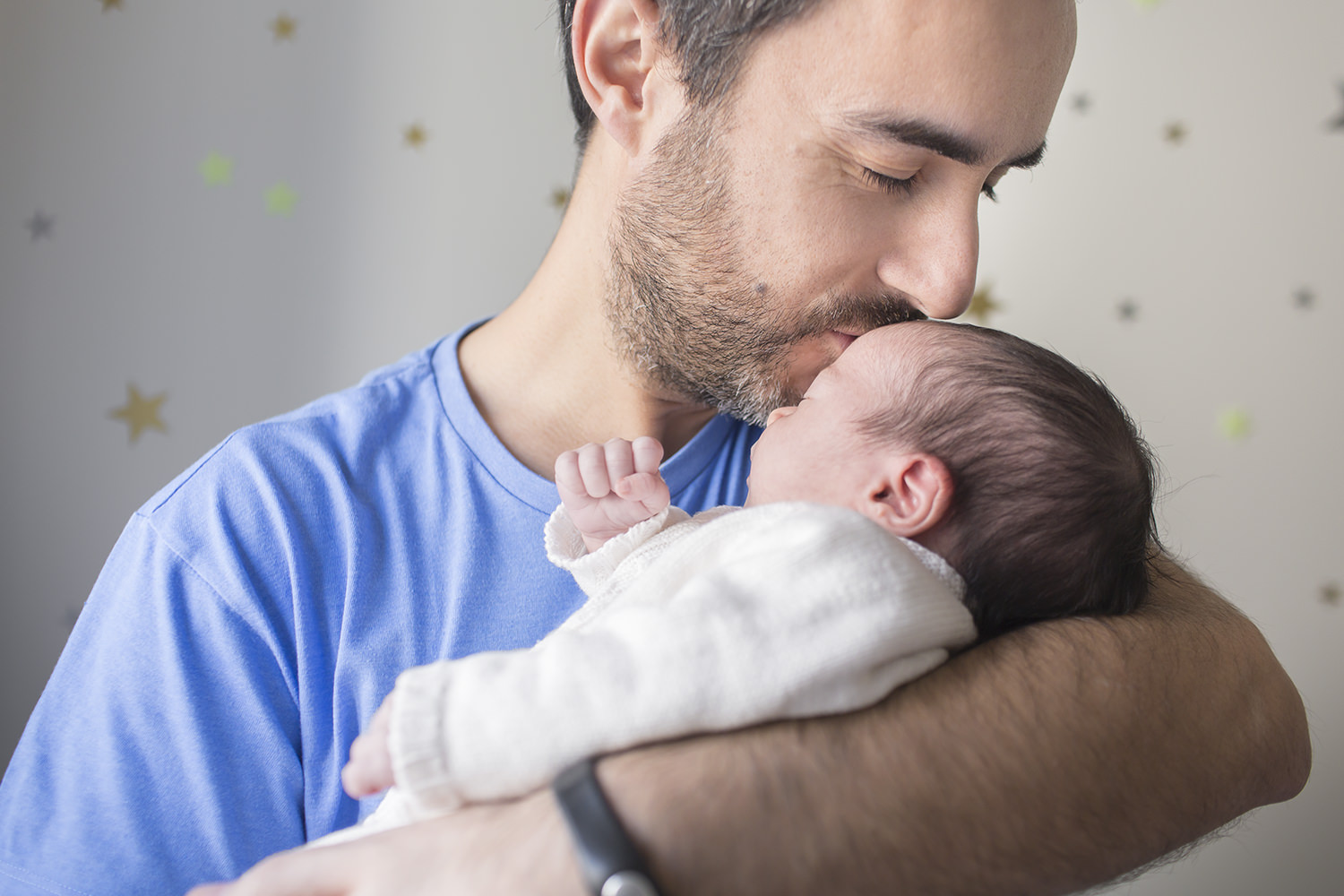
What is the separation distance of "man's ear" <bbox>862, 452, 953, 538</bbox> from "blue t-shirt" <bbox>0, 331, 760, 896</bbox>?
42 centimetres

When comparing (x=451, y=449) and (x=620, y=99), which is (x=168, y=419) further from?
(x=620, y=99)

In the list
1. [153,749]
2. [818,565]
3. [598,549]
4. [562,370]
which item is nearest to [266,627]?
[153,749]

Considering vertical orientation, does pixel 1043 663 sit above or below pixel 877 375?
below

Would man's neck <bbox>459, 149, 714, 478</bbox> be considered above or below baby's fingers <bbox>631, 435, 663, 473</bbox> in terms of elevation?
above

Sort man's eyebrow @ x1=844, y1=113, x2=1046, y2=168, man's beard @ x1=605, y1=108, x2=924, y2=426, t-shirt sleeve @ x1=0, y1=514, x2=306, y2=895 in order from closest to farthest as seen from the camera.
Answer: t-shirt sleeve @ x1=0, y1=514, x2=306, y2=895
man's eyebrow @ x1=844, y1=113, x2=1046, y2=168
man's beard @ x1=605, y1=108, x2=924, y2=426

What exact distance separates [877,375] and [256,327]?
1265 mm

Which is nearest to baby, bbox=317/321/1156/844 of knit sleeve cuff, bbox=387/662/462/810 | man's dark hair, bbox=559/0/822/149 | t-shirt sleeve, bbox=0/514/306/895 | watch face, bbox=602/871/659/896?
knit sleeve cuff, bbox=387/662/462/810

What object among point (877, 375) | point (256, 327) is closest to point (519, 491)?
point (877, 375)

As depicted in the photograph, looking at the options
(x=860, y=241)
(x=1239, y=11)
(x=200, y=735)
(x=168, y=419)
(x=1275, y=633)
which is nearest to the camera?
(x=200, y=735)

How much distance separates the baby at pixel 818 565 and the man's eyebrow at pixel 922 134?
20 cm

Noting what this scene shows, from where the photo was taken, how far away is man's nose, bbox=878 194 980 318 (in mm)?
1047

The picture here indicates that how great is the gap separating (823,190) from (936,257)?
17 cm

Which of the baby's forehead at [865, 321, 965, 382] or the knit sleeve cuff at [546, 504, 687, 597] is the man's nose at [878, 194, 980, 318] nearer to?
the baby's forehead at [865, 321, 965, 382]

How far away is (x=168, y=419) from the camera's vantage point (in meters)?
1.62
